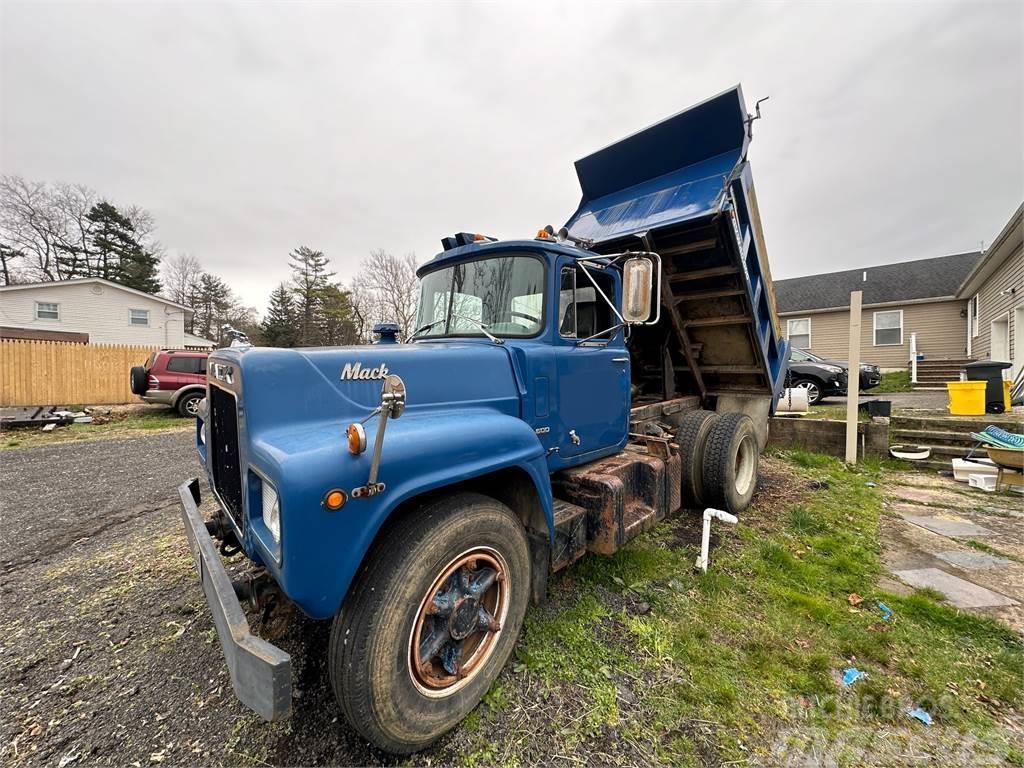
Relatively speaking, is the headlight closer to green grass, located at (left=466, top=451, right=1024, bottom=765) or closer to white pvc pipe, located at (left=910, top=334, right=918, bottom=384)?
green grass, located at (left=466, top=451, right=1024, bottom=765)

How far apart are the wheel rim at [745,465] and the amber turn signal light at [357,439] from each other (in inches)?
168

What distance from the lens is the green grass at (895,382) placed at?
45.9ft

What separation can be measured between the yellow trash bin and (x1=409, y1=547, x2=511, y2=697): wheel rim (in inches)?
343

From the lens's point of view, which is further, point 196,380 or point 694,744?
point 196,380

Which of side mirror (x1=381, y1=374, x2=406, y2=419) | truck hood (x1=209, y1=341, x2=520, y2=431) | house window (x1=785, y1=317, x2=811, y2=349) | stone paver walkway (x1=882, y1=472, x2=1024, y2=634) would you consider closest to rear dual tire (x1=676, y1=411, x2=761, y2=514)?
stone paver walkway (x1=882, y1=472, x2=1024, y2=634)

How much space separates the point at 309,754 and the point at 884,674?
2.95 m

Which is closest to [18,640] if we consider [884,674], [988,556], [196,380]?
[884,674]

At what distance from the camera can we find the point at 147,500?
17.3ft

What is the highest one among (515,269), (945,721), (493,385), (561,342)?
(515,269)

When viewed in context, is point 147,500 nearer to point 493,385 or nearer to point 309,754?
point 309,754

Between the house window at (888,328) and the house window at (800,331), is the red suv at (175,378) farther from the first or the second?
the house window at (888,328)

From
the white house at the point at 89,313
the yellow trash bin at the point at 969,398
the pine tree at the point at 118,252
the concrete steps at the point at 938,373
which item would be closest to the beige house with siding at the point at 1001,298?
the concrete steps at the point at 938,373

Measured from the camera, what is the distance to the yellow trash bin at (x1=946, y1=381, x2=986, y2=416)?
6.95 metres

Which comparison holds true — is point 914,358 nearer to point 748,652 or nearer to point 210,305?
point 748,652
